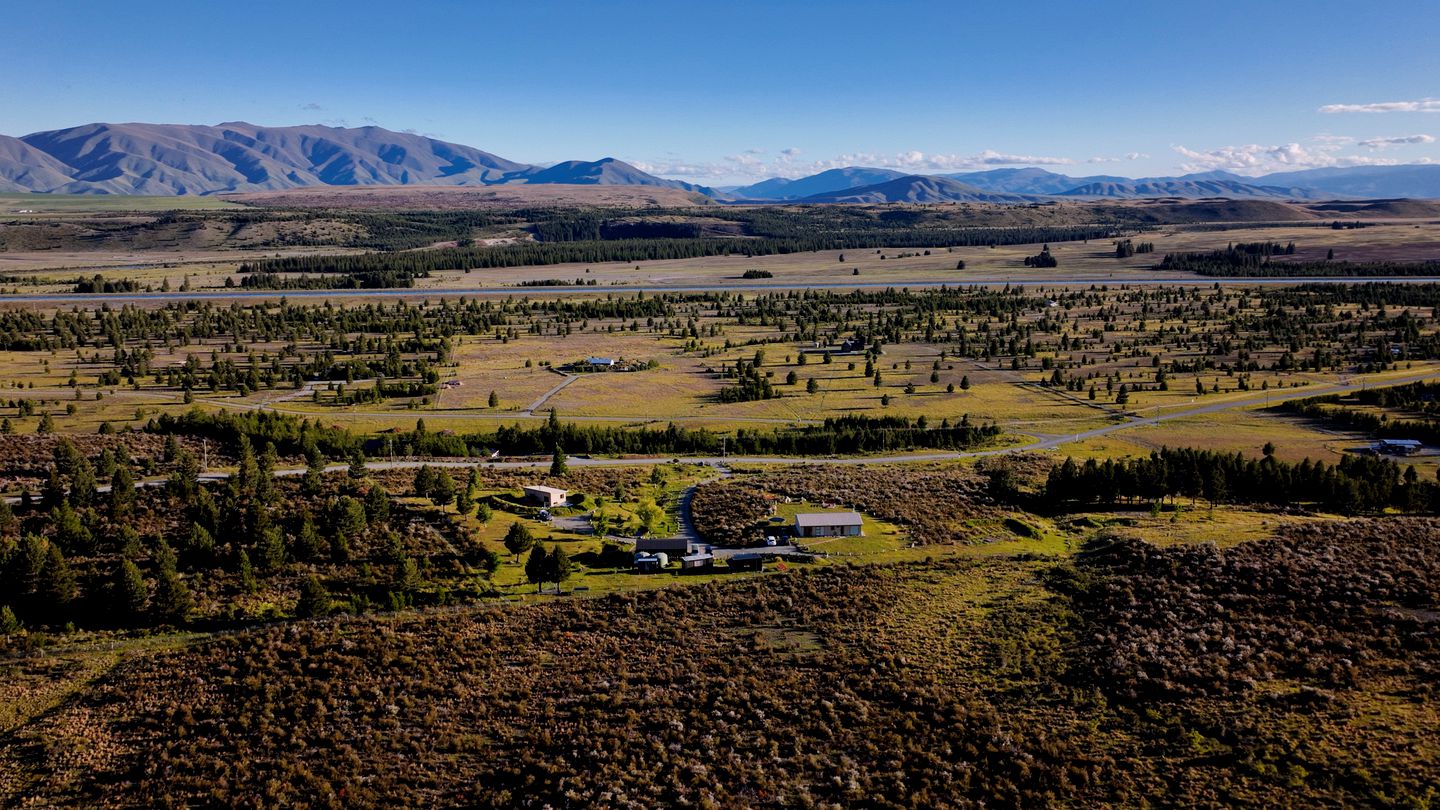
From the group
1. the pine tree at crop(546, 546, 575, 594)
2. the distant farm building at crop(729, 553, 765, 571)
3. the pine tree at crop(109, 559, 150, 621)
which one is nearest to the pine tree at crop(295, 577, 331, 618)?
the pine tree at crop(109, 559, 150, 621)

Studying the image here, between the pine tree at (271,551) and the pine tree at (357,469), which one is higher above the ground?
the pine tree at (357,469)

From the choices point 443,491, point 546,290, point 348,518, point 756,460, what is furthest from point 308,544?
point 546,290

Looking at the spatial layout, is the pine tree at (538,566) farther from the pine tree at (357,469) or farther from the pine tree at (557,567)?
the pine tree at (357,469)

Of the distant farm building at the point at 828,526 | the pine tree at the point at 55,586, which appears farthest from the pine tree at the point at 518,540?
the pine tree at the point at 55,586

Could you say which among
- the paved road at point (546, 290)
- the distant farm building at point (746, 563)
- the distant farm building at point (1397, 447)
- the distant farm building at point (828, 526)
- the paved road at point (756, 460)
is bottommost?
the distant farm building at point (746, 563)

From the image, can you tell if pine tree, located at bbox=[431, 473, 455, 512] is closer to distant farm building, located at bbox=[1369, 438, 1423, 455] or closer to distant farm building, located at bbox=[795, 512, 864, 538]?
distant farm building, located at bbox=[795, 512, 864, 538]

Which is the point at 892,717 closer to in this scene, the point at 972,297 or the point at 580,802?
the point at 580,802
